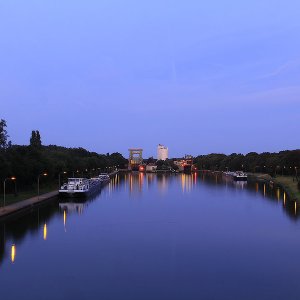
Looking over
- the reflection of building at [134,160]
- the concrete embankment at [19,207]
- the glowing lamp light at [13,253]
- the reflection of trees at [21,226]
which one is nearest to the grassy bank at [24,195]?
the concrete embankment at [19,207]

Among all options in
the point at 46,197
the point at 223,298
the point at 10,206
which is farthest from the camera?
the point at 46,197

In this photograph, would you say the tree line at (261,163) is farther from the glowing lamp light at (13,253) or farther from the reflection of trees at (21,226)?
the glowing lamp light at (13,253)

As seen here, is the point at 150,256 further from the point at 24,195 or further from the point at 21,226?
the point at 24,195

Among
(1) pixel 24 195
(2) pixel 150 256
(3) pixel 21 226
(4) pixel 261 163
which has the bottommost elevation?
(2) pixel 150 256

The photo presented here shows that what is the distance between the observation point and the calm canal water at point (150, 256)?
14.4 metres

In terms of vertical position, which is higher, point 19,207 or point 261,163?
point 261,163

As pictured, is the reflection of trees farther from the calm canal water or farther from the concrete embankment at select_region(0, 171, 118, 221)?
the concrete embankment at select_region(0, 171, 118, 221)

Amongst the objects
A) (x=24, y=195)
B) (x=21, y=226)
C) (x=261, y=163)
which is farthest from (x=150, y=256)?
(x=261, y=163)

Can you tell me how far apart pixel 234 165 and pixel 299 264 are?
110 meters

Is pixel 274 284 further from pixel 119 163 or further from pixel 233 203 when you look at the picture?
pixel 119 163

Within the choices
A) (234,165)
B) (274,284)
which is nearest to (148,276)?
(274,284)

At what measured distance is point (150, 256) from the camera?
18.9 metres

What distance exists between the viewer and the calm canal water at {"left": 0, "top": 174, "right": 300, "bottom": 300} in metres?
14.4

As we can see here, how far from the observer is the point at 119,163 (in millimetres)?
177000
